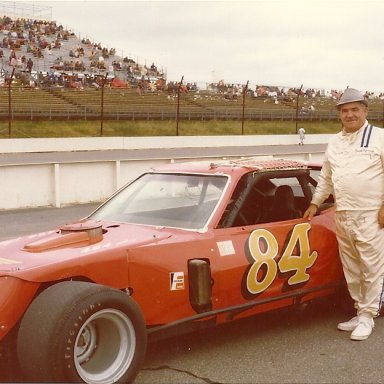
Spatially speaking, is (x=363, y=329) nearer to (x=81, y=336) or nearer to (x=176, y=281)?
(x=176, y=281)

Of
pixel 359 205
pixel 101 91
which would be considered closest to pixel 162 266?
pixel 359 205

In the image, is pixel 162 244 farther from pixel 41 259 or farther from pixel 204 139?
pixel 204 139

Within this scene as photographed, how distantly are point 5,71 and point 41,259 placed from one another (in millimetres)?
34285

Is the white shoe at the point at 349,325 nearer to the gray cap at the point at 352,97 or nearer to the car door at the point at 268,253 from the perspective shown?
the car door at the point at 268,253

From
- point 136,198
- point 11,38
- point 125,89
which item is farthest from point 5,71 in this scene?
point 136,198

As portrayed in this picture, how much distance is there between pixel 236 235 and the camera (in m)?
4.67

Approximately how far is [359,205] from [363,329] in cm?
92

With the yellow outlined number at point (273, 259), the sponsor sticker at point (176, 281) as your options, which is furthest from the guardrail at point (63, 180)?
the sponsor sticker at point (176, 281)

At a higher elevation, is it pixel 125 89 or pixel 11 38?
pixel 11 38

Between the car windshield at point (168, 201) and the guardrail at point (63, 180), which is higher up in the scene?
the car windshield at point (168, 201)

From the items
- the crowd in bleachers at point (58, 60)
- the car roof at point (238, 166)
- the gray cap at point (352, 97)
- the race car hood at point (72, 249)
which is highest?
the crowd in bleachers at point (58, 60)

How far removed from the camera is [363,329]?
4.89m

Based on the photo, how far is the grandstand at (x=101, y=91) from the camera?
34.1m

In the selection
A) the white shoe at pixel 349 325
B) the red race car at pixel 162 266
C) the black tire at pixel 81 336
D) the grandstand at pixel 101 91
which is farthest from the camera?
the grandstand at pixel 101 91
